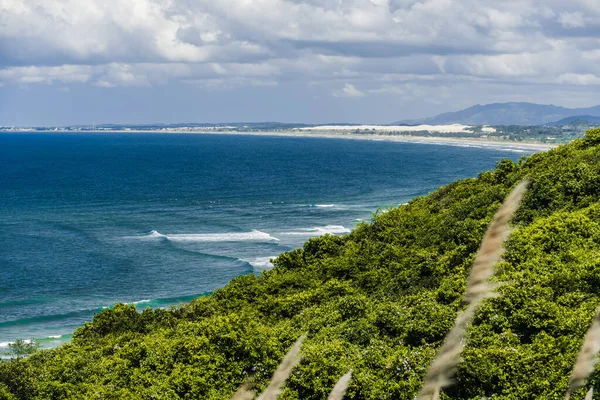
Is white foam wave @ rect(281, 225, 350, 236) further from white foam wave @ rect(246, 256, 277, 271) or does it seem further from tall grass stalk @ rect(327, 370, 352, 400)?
tall grass stalk @ rect(327, 370, 352, 400)

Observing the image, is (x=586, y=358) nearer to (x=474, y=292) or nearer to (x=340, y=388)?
(x=474, y=292)

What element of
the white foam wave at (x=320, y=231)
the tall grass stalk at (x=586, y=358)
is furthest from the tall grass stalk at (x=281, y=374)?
the white foam wave at (x=320, y=231)

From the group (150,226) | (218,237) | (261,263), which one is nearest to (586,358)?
(261,263)

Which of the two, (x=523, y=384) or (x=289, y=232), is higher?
(x=523, y=384)

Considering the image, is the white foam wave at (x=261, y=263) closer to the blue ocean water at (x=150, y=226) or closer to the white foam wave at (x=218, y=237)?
the blue ocean water at (x=150, y=226)

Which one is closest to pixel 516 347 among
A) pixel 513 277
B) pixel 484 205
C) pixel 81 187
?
pixel 513 277

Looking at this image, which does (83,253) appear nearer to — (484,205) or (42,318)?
(42,318)
